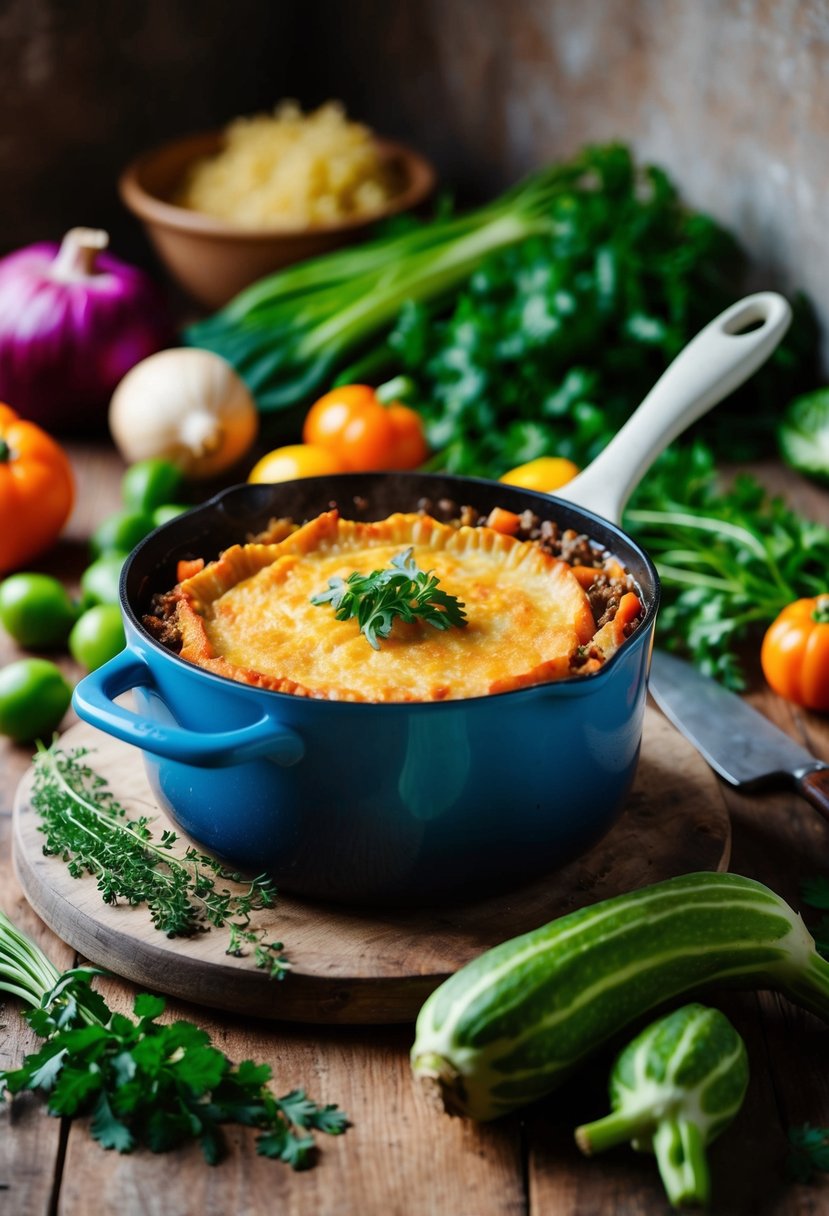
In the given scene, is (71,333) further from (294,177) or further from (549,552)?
(549,552)

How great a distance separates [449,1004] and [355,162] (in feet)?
9.85

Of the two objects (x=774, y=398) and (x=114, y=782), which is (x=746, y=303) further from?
(x=114, y=782)

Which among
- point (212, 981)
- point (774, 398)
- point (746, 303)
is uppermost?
point (746, 303)

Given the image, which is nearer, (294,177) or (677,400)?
(677,400)

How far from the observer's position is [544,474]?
2703 mm

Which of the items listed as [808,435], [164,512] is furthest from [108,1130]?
[808,435]

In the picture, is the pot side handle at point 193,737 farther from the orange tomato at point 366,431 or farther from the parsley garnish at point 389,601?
the orange tomato at point 366,431

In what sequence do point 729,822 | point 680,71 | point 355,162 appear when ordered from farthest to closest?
point 355,162 → point 680,71 → point 729,822

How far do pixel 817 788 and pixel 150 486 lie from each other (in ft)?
5.26

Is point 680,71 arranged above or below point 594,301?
above

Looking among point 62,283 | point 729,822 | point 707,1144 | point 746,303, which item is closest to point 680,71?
point 746,303

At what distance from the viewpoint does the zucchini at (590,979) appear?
1.33 metres

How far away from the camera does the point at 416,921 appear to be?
5.38 feet

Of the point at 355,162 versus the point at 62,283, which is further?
the point at 355,162
